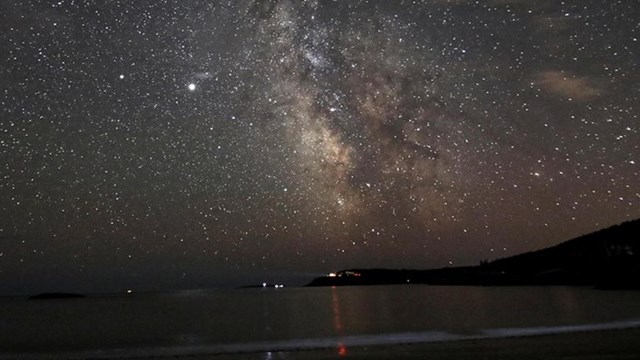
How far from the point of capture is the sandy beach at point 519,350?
16438 millimetres

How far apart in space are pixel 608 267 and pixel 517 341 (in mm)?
131822

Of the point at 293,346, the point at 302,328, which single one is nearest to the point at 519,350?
the point at 293,346

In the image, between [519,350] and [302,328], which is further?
[302,328]

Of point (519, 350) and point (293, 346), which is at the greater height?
point (293, 346)

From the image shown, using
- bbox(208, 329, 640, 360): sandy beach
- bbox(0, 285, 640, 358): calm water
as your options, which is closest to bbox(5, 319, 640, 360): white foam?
bbox(0, 285, 640, 358): calm water

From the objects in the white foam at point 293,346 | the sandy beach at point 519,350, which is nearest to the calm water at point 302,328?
the white foam at point 293,346

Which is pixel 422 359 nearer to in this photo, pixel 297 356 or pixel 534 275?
pixel 297 356

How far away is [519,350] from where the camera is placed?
18062 millimetres

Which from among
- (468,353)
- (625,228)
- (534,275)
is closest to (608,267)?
(625,228)

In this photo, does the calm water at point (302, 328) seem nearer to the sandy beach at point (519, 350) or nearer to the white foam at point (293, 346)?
the white foam at point (293, 346)

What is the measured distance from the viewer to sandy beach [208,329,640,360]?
16.4 metres

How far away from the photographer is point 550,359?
15469 millimetres

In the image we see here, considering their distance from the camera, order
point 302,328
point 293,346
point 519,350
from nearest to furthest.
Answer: point 519,350
point 293,346
point 302,328

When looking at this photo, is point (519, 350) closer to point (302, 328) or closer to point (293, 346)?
point (293, 346)
